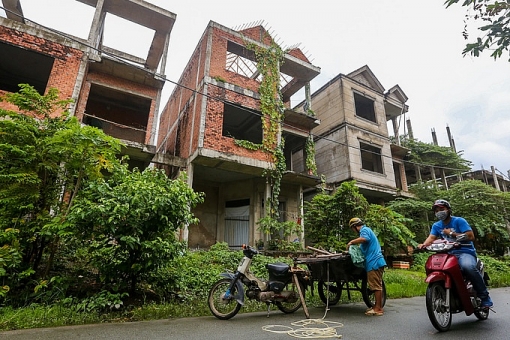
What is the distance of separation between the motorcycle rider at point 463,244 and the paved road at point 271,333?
46 cm

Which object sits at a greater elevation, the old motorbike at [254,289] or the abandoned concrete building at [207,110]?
the abandoned concrete building at [207,110]

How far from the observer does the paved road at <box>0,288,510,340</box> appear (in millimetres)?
3215

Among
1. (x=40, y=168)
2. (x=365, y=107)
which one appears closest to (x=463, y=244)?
(x=40, y=168)

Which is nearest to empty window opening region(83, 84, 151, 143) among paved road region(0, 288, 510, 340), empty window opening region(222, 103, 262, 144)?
empty window opening region(222, 103, 262, 144)

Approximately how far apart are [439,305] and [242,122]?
36.6 ft

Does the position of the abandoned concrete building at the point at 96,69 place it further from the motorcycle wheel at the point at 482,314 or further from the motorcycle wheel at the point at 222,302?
the motorcycle wheel at the point at 482,314

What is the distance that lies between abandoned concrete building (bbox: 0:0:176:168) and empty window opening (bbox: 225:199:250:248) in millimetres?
4323

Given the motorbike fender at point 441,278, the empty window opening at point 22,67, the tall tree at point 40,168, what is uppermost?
the empty window opening at point 22,67

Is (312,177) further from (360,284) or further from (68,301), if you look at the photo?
(68,301)

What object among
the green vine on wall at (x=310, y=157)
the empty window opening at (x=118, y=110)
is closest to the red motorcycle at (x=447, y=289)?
the green vine on wall at (x=310, y=157)

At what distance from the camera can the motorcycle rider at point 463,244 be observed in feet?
11.7

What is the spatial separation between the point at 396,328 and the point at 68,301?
→ 4.58m

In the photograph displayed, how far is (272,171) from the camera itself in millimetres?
11336

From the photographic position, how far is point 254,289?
4426 mm
